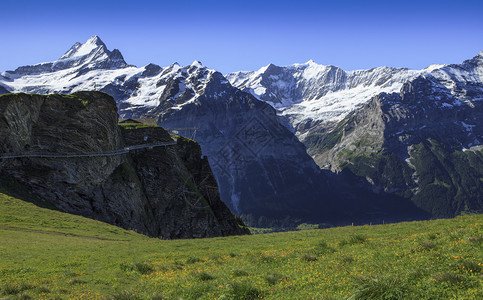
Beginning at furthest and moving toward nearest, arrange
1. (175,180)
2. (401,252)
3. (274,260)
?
(175,180) < (274,260) < (401,252)

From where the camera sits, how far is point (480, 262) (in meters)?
19.0

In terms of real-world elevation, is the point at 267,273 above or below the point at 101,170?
below

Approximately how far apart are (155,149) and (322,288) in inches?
4026

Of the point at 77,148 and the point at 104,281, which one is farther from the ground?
the point at 77,148

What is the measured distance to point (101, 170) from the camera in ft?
298

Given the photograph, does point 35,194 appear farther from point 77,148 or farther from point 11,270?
point 11,270

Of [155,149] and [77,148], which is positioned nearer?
[77,148]

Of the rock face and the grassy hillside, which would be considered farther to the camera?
the rock face

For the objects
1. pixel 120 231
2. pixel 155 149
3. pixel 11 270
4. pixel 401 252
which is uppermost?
pixel 155 149

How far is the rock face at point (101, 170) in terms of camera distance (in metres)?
79.8

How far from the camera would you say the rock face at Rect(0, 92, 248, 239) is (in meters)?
79.8

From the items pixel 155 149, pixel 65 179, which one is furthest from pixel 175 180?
pixel 65 179

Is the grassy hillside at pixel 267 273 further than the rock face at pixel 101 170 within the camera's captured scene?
No

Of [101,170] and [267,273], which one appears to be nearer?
[267,273]
